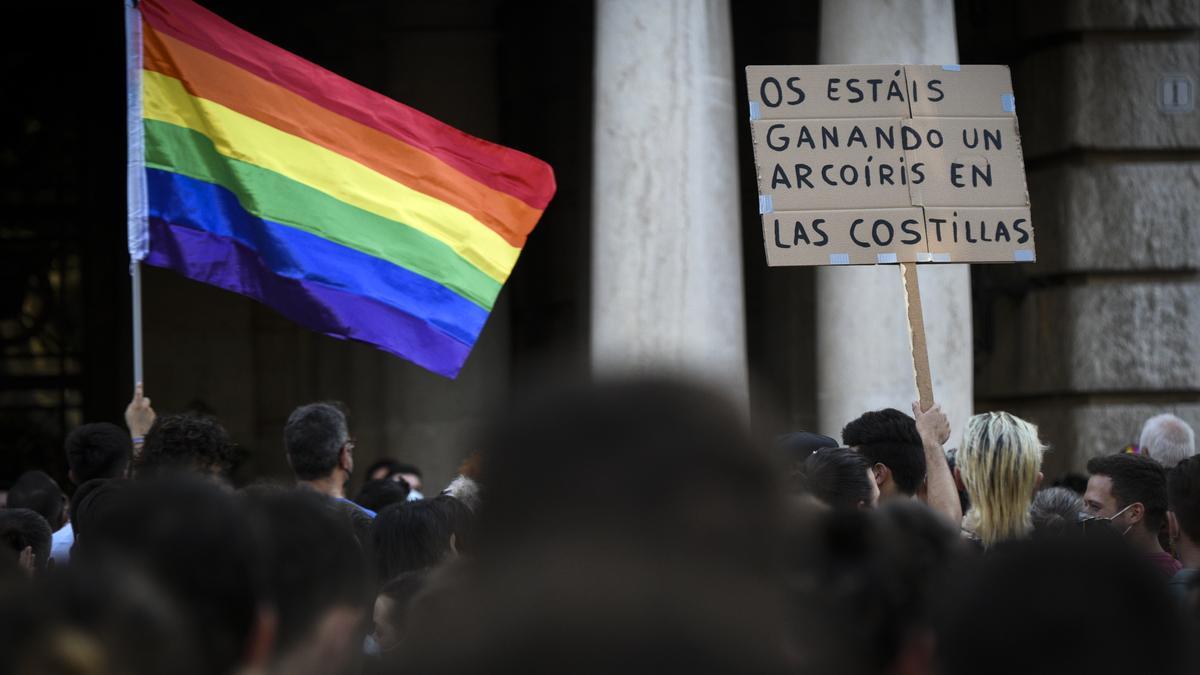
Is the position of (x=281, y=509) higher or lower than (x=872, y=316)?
lower

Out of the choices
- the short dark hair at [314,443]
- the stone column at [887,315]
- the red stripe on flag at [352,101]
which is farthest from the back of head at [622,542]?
the stone column at [887,315]

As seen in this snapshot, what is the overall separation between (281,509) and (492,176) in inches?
175

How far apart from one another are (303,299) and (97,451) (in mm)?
1230

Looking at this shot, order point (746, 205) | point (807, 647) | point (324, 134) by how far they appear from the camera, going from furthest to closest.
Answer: point (746, 205) → point (324, 134) → point (807, 647)

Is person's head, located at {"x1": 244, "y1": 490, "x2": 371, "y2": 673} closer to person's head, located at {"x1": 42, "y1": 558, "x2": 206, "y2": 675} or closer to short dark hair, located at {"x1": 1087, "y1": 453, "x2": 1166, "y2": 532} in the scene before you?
person's head, located at {"x1": 42, "y1": 558, "x2": 206, "y2": 675}

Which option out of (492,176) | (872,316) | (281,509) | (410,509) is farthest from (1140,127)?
(281,509)

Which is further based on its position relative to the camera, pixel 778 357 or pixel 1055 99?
pixel 778 357

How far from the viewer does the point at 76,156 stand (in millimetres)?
13055

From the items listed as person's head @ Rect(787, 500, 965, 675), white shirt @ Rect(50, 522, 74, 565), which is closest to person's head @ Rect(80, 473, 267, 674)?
person's head @ Rect(787, 500, 965, 675)

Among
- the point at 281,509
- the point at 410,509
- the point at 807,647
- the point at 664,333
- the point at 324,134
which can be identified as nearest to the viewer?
the point at 807,647

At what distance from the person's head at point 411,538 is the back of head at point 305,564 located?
2.04m

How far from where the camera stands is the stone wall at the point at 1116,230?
10234 millimetres

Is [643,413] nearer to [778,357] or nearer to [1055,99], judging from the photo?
[1055,99]

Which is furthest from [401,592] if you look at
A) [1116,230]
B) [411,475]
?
[1116,230]
